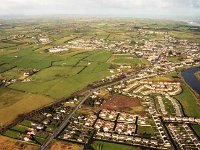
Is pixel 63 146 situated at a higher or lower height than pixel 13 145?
higher

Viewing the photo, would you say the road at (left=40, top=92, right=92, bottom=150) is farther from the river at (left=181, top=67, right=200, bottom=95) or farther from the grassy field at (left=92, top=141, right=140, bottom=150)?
the river at (left=181, top=67, right=200, bottom=95)

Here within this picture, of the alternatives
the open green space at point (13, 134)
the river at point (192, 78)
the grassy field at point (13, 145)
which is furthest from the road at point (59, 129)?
the river at point (192, 78)

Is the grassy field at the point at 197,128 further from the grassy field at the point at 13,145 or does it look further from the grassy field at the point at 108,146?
the grassy field at the point at 13,145

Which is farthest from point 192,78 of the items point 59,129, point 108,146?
point 59,129

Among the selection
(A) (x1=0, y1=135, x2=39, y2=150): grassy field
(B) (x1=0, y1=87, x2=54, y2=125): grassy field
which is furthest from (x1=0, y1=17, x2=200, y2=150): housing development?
(A) (x1=0, y1=135, x2=39, y2=150): grassy field

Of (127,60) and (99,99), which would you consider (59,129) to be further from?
(127,60)

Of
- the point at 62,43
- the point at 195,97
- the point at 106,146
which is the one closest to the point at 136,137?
the point at 106,146

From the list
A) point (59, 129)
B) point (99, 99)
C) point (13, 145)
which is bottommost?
point (13, 145)
